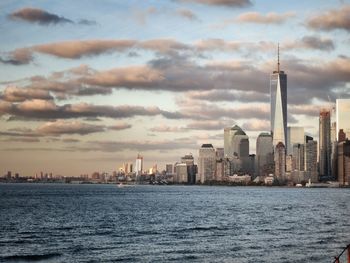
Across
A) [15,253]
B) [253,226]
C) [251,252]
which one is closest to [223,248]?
[251,252]

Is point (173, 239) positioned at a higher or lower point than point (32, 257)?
higher

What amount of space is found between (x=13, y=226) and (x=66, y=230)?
1175 centimetres

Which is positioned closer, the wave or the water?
the wave

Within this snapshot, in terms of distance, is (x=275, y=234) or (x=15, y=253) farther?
(x=275, y=234)

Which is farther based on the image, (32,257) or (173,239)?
(173,239)

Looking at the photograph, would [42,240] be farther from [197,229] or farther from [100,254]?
[197,229]

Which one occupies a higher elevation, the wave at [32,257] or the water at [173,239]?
the water at [173,239]

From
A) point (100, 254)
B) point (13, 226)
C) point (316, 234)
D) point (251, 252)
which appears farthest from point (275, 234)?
point (13, 226)

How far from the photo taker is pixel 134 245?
71000 millimetres

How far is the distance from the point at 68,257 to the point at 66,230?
95.6 ft

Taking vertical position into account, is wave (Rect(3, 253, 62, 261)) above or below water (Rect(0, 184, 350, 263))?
below

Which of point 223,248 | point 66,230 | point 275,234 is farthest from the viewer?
point 66,230

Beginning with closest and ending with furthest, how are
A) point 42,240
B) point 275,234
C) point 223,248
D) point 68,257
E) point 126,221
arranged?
1. point 68,257
2. point 223,248
3. point 42,240
4. point 275,234
5. point 126,221

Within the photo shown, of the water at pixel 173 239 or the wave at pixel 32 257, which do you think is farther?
the water at pixel 173 239
